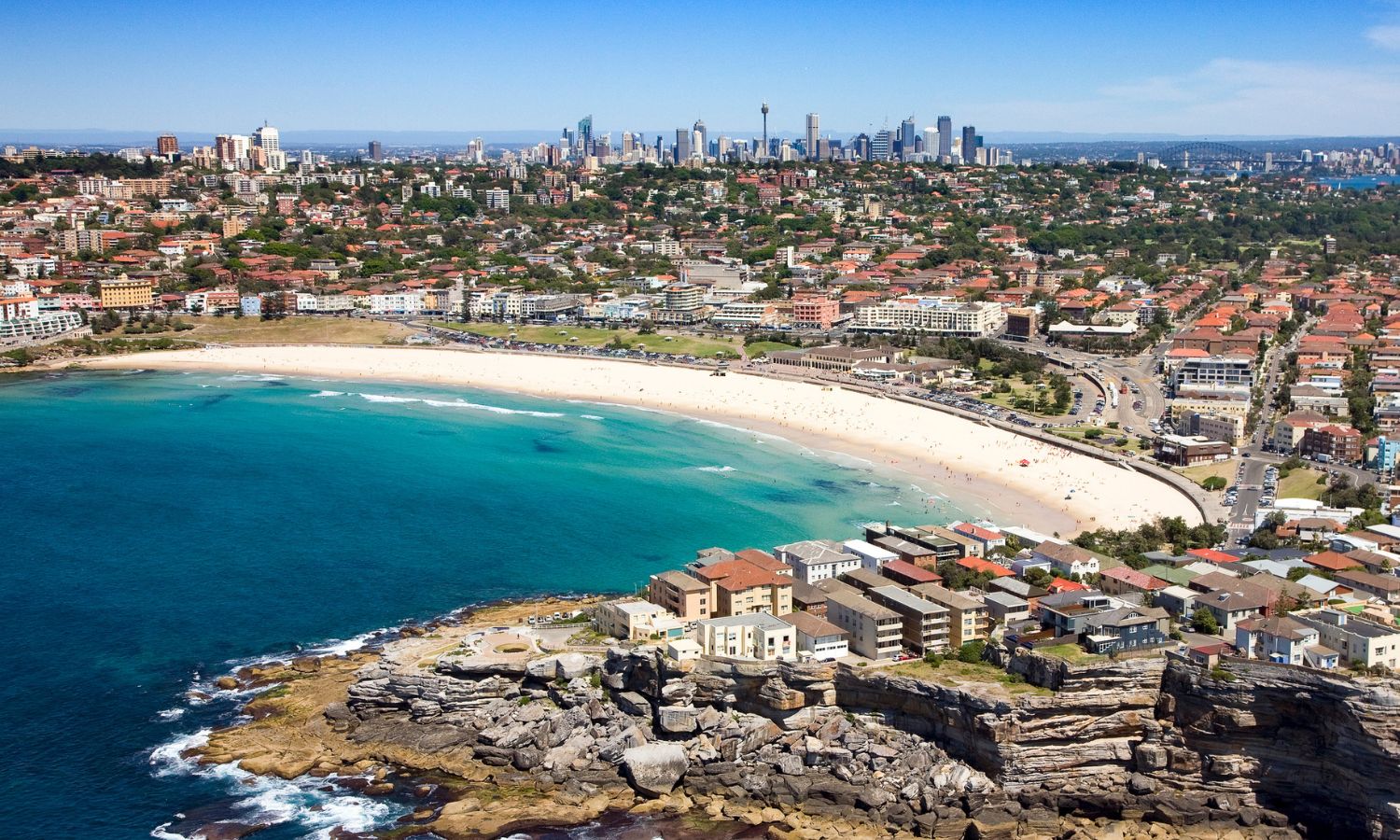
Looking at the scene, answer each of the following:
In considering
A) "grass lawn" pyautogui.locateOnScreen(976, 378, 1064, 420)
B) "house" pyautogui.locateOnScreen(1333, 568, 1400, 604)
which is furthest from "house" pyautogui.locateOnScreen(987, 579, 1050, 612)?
"grass lawn" pyautogui.locateOnScreen(976, 378, 1064, 420)

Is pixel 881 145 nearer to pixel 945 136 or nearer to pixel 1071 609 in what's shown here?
pixel 945 136

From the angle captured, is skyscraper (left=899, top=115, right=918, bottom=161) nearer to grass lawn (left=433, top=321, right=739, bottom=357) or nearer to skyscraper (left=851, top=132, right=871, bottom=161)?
skyscraper (left=851, top=132, right=871, bottom=161)

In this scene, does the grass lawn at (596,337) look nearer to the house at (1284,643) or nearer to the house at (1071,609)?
the house at (1071,609)

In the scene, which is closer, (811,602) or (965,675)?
(965,675)

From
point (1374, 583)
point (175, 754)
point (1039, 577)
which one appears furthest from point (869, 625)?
point (175, 754)

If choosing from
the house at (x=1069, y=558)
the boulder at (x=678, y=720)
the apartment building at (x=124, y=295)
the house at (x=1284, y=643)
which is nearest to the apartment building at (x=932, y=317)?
the apartment building at (x=124, y=295)

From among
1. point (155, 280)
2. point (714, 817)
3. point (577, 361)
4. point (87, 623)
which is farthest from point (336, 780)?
point (155, 280)
